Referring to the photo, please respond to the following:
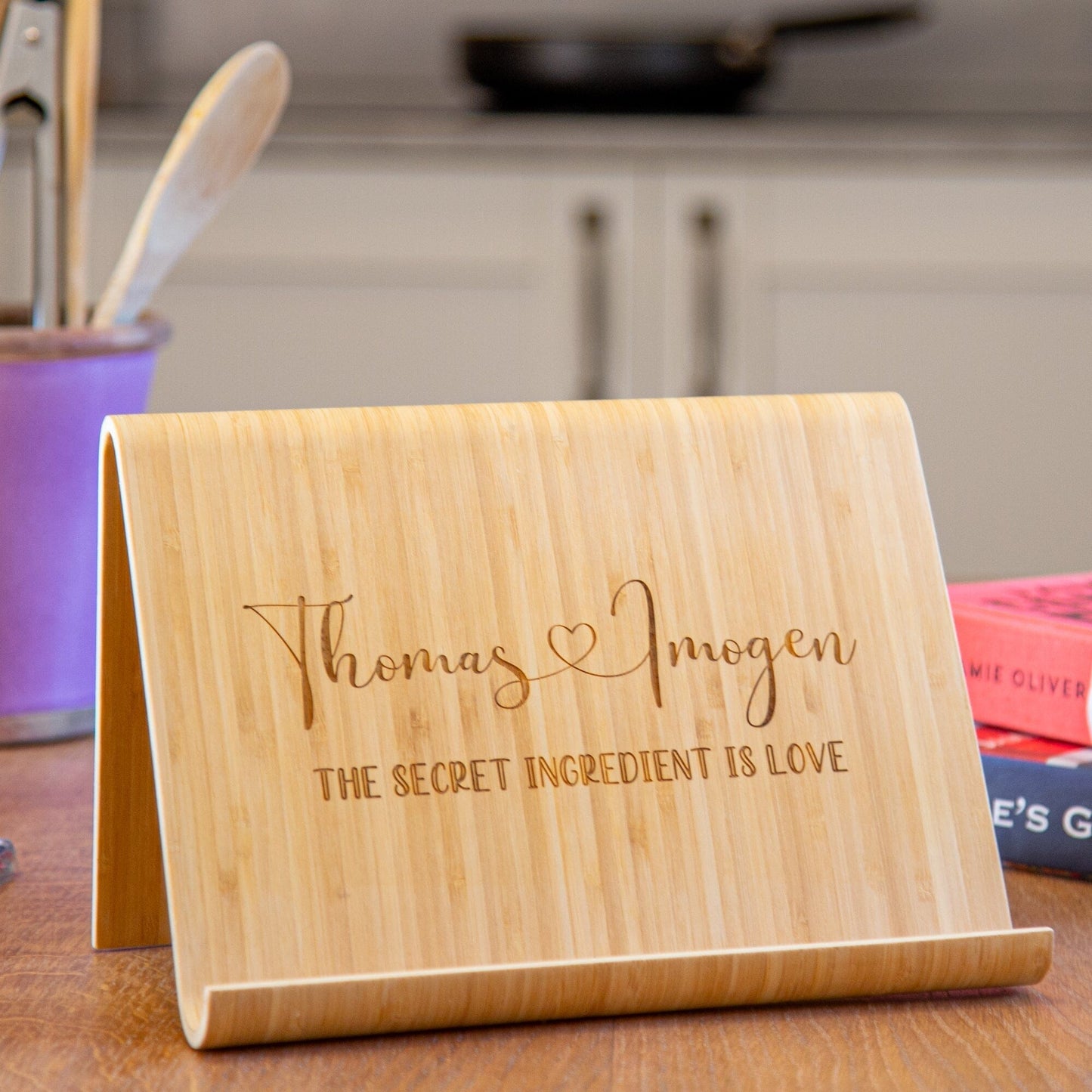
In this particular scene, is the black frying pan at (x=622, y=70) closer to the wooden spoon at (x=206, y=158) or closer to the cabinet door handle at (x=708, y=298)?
the cabinet door handle at (x=708, y=298)

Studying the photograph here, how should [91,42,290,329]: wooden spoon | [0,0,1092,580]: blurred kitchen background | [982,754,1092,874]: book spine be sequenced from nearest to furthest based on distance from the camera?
[982,754,1092,874]: book spine < [91,42,290,329]: wooden spoon < [0,0,1092,580]: blurred kitchen background

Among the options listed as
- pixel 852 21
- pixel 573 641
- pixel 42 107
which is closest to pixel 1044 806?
pixel 573 641

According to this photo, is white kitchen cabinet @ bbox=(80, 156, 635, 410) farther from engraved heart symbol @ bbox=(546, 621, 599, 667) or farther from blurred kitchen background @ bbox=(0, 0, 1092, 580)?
engraved heart symbol @ bbox=(546, 621, 599, 667)

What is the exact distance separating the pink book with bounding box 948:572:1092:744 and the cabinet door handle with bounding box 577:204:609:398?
5.09ft

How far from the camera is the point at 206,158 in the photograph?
0.65m

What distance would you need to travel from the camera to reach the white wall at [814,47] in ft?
9.32

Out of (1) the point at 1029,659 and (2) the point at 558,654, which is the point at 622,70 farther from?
(2) the point at 558,654

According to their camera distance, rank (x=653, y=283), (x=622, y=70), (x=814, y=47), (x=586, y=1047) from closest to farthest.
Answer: (x=586, y=1047) < (x=653, y=283) < (x=622, y=70) < (x=814, y=47)

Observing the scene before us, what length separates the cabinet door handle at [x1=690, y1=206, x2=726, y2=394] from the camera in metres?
2.15

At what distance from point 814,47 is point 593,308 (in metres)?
1.00

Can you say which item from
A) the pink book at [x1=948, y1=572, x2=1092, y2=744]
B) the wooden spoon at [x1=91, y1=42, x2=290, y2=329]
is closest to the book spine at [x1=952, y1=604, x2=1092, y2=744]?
the pink book at [x1=948, y1=572, x2=1092, y2=744]

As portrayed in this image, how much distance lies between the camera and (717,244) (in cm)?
216

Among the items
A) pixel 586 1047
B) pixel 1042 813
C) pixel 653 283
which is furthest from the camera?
pixel 653 283

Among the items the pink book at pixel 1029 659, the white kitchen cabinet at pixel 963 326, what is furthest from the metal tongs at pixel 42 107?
the white kitchen cabinet at pixel 963 326
